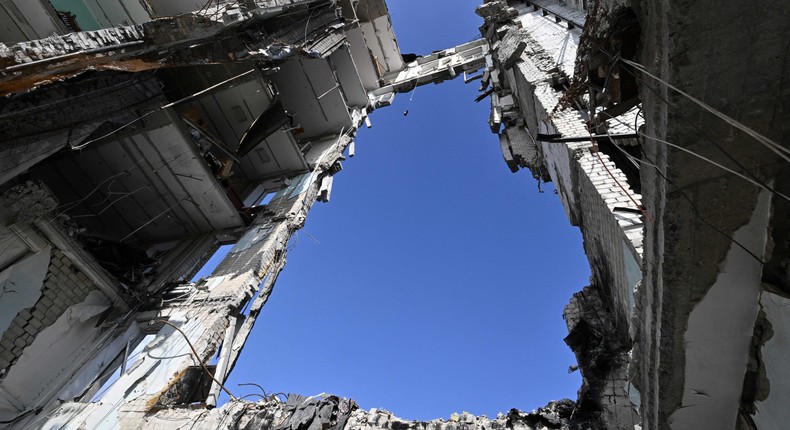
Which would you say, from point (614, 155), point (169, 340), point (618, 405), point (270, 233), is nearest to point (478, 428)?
point (618, 405)

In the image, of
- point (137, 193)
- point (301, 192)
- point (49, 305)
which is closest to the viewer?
point (49, 305)

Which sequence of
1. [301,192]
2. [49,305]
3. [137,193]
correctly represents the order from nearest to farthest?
[49,305], [137,193], [301,192]

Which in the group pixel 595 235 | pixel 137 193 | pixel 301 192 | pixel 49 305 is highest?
pixel 137 193

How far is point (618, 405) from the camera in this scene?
550 centimetres

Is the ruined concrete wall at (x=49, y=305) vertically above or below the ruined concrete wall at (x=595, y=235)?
above

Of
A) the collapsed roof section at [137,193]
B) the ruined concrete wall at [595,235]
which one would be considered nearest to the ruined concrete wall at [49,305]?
the collapsed roof section at [137,193]

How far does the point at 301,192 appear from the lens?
1236 cm

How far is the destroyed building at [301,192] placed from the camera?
2.60m

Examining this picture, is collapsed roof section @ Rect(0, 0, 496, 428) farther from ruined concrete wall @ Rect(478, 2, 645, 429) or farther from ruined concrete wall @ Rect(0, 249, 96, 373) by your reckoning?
ruined concrete wall @ Rect(478, 2, 645, 429)

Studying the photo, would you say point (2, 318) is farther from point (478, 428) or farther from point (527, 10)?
point (527, 10)

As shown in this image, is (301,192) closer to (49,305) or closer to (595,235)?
(49,305)

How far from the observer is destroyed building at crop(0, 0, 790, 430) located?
102 inches

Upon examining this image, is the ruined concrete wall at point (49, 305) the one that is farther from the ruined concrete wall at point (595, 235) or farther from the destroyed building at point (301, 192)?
the ruined concrete wall at point (595, 235)

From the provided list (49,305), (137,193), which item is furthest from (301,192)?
(49,305)
